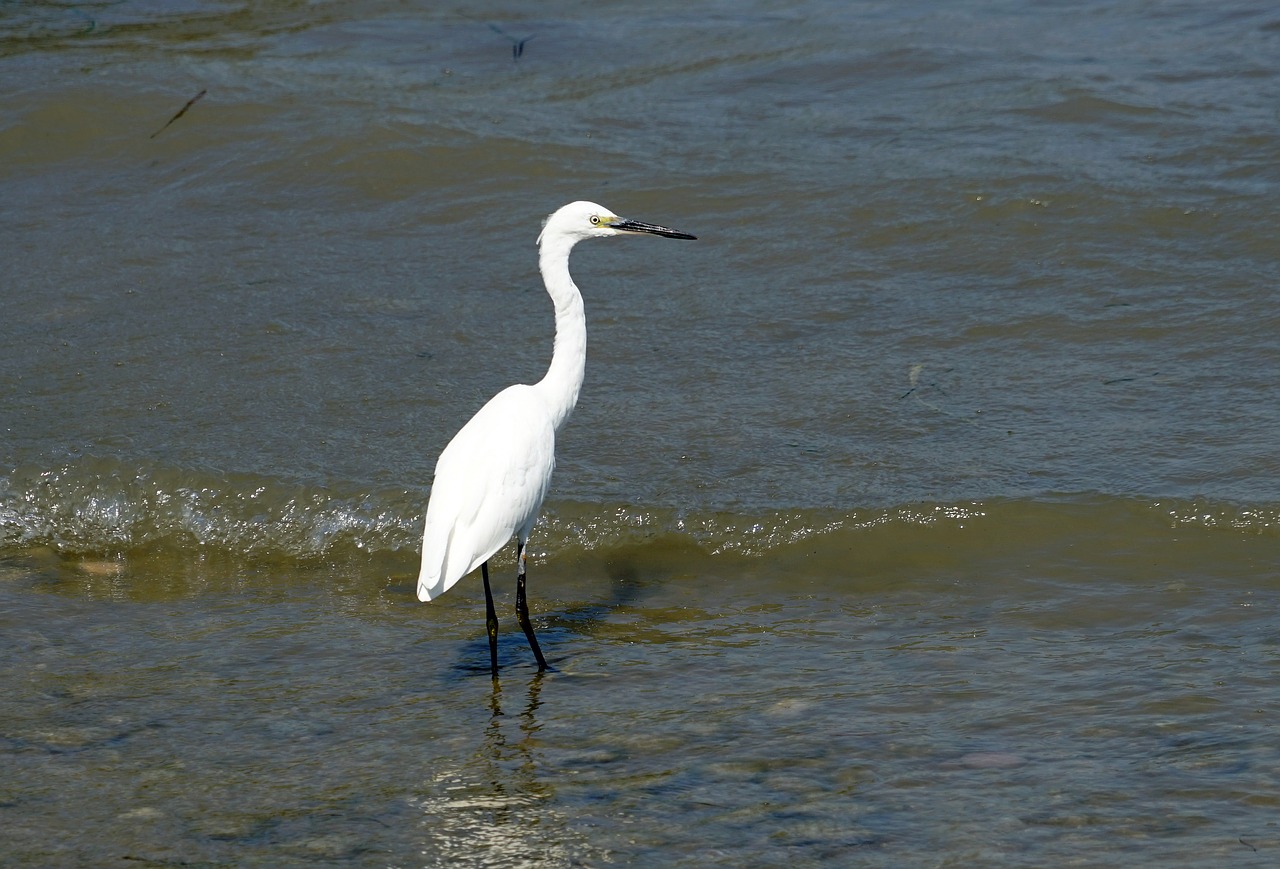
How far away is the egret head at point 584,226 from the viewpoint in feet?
14.8

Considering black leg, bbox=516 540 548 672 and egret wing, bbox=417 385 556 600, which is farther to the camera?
black leg, bbox=516 540 548 672

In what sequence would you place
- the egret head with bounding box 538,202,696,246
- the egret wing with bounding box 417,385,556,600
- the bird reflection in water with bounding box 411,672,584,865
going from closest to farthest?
the bird reflection in water with bounding box 411,672,584,865 < the egret wing with bounding box 417,385,556,600 < the egret head with bounding box 538,202,696,246

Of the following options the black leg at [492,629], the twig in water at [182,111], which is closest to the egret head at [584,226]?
the black leg at [492,629]

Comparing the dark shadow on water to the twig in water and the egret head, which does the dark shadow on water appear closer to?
the egret head

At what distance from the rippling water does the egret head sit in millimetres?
1029

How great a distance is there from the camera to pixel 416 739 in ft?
12.0

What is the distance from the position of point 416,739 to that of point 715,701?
79 cm

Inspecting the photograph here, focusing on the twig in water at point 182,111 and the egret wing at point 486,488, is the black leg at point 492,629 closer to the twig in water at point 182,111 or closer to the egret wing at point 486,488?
the egret wing at point 486,488

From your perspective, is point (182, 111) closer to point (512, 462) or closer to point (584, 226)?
point (584, 226)

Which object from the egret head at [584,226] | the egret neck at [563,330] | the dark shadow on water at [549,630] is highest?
the egret head at [584,226]

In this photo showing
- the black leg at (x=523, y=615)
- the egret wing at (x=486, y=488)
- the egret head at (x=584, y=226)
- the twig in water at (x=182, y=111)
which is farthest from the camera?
the twig in water at (x=182, y=111)

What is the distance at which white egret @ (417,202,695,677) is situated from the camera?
13.4ft

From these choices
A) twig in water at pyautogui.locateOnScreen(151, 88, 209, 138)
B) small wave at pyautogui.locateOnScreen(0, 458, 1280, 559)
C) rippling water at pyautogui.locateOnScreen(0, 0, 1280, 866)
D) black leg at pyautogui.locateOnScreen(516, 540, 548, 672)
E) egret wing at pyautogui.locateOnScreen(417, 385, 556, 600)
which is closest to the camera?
rippling water at pyautogui.locateOnScreen(0, 0, 1280, 866)

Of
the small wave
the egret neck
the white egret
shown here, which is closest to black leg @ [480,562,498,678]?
the white egret
